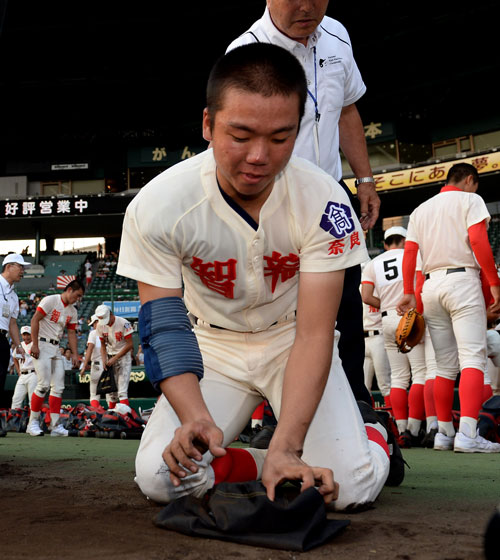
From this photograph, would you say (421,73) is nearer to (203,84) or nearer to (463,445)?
(203,84)

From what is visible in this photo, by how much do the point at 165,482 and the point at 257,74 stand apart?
4.19ft

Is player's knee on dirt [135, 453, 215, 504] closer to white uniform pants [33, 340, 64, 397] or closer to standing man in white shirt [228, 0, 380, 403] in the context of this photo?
standing man in white shirt [228, 0, 380, 403]

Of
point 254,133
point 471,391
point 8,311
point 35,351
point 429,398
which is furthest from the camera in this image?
point 35,351

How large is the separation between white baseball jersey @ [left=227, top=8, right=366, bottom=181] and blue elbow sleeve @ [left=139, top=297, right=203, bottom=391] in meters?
1.18

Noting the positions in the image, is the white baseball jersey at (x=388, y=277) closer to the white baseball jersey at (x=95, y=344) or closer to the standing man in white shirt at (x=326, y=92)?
the standing man in white shirt at (x=326, y=92)

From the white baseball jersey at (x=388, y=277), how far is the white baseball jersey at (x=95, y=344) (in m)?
5.58

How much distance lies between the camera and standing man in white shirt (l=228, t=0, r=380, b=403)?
2688 mm

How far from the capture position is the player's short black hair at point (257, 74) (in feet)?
5.63


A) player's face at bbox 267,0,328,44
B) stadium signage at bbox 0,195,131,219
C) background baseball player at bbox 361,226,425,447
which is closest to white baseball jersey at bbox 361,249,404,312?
background baseball player at bbox 361,226,425,447

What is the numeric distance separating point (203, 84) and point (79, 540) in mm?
28329

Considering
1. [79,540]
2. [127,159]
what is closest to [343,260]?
[79,540]

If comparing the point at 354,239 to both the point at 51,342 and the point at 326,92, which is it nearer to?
the point at 326,92

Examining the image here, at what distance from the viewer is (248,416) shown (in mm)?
2441

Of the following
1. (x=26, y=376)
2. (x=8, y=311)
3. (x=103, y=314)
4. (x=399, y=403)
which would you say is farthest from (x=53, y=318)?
(x=399, y=403)
